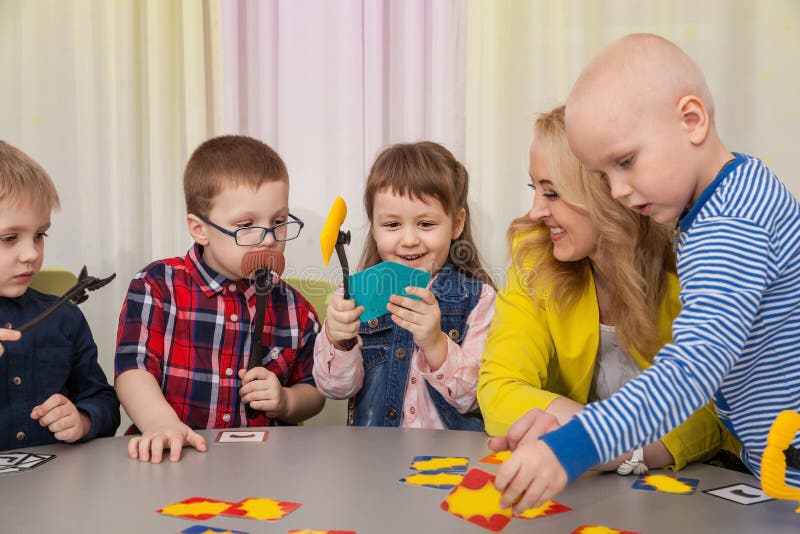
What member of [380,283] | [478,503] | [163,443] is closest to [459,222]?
[380,283]

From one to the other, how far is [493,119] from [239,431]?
1185mm

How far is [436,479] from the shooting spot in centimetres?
110

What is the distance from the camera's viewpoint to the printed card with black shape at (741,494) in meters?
1.02

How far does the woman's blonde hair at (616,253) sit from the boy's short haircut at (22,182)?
97 cm

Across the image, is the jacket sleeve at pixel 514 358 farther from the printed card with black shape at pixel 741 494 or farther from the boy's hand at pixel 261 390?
the boy's hand at pixel 261 390

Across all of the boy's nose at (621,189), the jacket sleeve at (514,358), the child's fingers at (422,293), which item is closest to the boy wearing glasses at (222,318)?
the child's fingers at (422,293)

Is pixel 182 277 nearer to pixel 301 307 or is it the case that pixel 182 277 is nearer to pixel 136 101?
pixel 301 307

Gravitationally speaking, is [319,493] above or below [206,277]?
below

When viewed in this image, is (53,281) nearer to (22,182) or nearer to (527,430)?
(22,182)

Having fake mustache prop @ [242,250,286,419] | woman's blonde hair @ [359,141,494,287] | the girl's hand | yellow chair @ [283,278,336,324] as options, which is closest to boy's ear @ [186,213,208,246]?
fake mustache prop @ [242,250,286,419]

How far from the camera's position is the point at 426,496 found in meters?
1.04

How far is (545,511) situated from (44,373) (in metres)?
1.06

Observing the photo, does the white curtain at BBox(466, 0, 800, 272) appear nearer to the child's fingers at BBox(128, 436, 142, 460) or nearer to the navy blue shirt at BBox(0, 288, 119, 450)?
the navy blue shirt at BBox(0, 288, 119, 450)

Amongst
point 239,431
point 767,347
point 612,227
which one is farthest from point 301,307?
point 767,347
